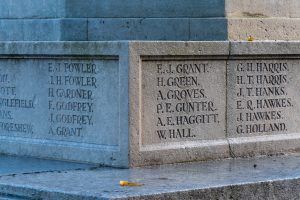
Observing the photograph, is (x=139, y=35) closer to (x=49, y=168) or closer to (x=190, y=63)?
(x=190, y=63)

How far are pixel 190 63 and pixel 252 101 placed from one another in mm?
955

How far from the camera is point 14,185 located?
765 cm

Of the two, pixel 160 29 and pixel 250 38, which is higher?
pixel 160 29

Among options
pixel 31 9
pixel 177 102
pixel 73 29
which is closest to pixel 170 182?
pixel 177 102

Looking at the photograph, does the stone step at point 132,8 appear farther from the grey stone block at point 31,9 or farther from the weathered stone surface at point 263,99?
the weathered stone surface at point 263,99

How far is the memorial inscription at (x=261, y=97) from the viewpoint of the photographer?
9547mm

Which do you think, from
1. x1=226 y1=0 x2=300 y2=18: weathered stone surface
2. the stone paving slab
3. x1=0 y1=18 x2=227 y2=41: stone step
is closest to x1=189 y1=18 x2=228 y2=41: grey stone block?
x1=0 y1=18 x2=227 y2=41: stone step

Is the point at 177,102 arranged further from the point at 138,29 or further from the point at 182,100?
the point at 138,29

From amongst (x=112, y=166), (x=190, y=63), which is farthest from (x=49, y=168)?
(x=190, y=63)

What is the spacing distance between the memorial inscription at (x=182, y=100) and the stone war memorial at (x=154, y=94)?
0.04 feet

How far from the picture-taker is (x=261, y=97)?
32.0 ft

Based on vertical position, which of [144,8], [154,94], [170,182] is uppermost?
[144,8]

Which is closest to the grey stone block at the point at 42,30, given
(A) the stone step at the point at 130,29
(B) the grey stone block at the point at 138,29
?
(A) the stone step at the point at 130,29

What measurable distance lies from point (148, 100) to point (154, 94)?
11 cm
